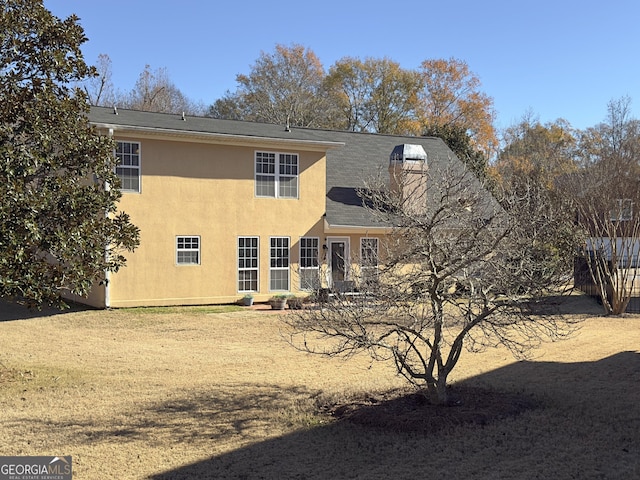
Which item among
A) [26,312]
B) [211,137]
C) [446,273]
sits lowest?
[26,312]

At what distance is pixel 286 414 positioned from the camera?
886 cm

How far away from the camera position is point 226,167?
2194 cm

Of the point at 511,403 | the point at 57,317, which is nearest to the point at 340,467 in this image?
the point at 511,403

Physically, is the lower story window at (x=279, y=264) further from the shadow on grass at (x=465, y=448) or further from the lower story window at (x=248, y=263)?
the shadow on grass at (x=465, y=448)

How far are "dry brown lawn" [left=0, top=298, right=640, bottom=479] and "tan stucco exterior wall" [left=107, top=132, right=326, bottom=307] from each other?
19.1 ft

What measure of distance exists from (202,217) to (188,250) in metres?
1.19

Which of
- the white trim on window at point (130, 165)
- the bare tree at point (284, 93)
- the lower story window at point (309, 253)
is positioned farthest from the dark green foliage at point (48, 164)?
the bare tree at point (284, 93)

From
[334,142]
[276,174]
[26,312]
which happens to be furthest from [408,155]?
[26,312]

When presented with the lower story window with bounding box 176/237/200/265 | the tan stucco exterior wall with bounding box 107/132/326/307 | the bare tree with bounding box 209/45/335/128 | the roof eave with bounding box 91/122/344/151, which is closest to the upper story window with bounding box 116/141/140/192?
the tan stucco exterior wall with bounding box 107/132/326/307

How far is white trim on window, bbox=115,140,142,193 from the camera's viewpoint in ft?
66.5

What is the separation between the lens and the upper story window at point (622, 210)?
66.0 feet

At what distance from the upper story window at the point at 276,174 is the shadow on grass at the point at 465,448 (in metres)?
13.5

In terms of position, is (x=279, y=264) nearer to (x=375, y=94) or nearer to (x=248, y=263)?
(x=248, y=263)

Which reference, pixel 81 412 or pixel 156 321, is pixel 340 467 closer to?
pixel 81 412
